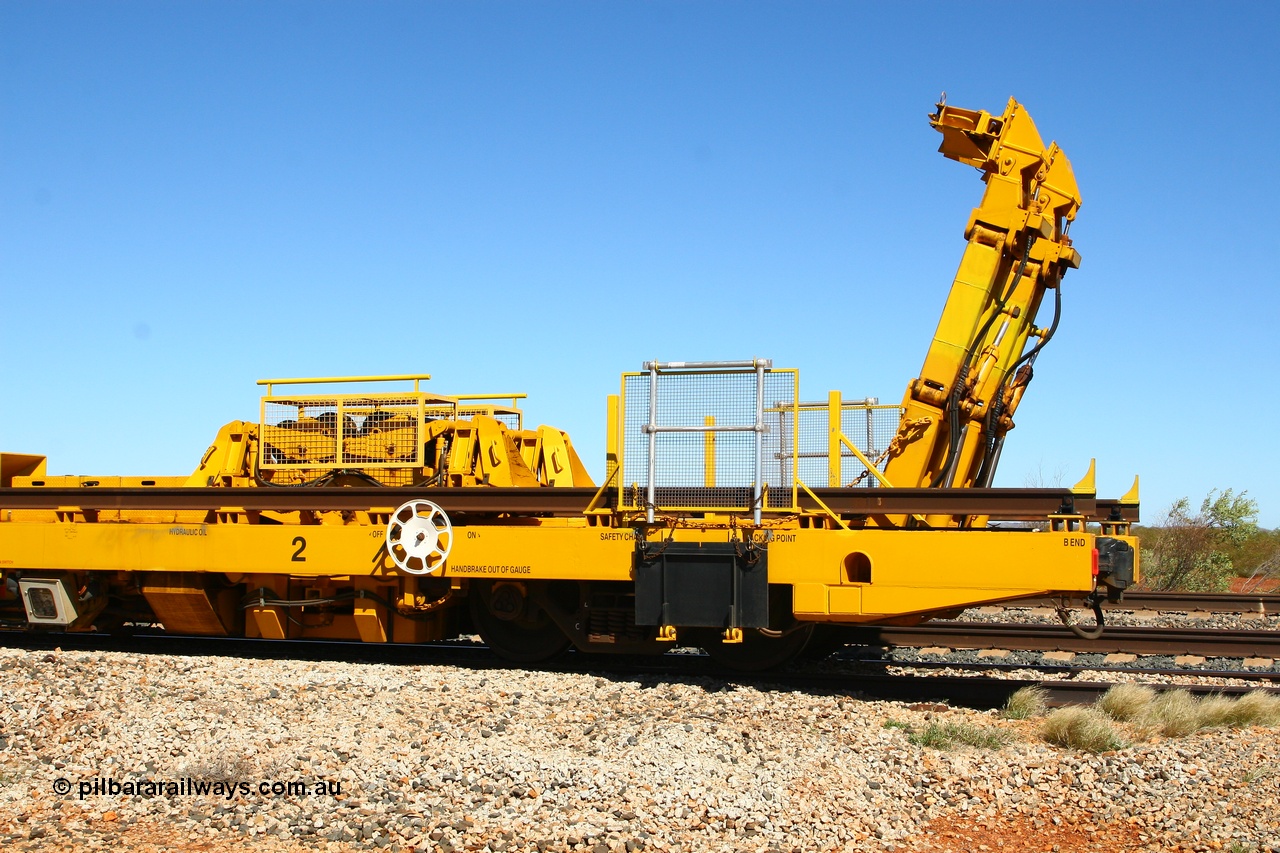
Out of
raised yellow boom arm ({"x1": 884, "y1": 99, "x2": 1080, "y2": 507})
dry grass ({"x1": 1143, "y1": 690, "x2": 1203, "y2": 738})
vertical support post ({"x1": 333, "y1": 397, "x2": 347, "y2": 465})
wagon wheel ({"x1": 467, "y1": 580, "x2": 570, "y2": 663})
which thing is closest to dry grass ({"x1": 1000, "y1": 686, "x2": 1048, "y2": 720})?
dry grass ({"x1": 1143, "y1": 690, "x2": 1203, "y2": 738})

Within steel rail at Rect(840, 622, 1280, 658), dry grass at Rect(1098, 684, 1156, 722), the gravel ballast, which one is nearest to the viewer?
the gravel ballast

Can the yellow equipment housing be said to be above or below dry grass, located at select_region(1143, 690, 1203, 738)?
above

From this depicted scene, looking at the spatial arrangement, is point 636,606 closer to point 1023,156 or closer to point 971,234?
point 971,234

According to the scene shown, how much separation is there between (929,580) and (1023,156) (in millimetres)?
4098

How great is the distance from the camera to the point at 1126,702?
877 centimetres

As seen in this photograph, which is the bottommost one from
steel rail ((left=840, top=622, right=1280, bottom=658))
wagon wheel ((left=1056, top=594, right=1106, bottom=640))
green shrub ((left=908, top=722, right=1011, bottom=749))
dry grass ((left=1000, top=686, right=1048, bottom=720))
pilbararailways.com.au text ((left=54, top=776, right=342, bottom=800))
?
pilbararailways.com.au text ((left=54, top=776, right=342, bottom=800))

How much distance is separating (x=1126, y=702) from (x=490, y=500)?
547 centimetres

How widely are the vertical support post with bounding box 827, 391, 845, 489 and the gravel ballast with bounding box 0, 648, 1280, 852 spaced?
2298 millimetres

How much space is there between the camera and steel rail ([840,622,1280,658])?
39.2ft

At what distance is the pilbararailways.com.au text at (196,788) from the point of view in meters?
6.40

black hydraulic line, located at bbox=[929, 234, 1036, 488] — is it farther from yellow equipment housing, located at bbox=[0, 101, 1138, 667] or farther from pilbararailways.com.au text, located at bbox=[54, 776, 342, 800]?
pilbararailways.com.au text, located at bbox=[54, 776, 342, 800]

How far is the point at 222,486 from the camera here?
11.5m

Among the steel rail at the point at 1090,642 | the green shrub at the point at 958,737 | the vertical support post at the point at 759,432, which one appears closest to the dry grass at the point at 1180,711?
the green shrub at the point at 958,737

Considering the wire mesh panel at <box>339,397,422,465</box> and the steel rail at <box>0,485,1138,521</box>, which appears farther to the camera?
the wire mesh panel at <box>339,397,422,465</box>
